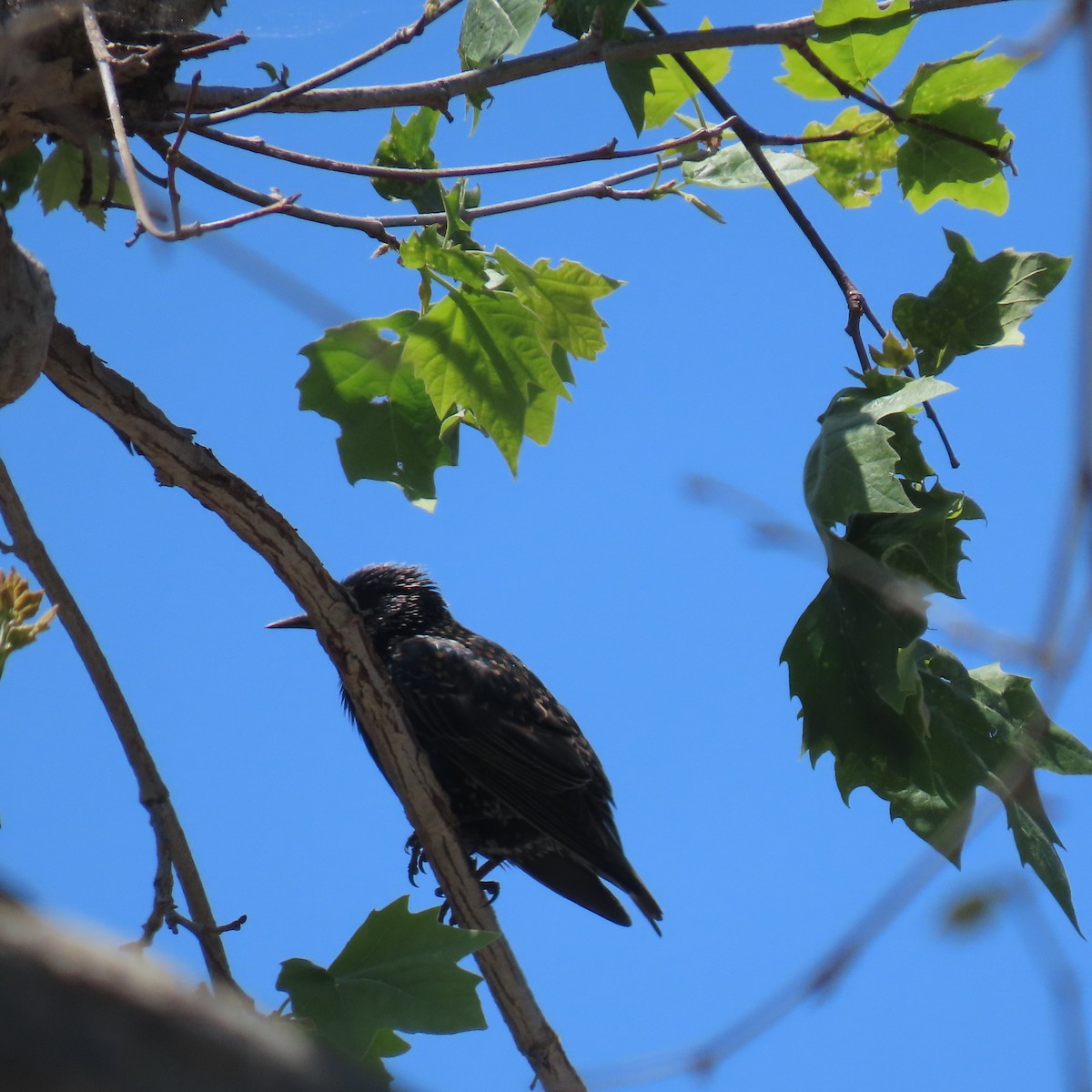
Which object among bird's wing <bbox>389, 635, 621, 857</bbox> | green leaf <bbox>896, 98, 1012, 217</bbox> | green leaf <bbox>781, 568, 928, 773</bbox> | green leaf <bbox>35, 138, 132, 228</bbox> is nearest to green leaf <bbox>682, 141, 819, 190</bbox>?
green leaf <bbox>896, 98, 1012, 217</bbox>

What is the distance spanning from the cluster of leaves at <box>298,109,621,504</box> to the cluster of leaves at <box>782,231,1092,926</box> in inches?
24.1

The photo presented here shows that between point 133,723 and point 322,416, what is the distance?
81 cm

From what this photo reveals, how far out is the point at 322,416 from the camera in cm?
286

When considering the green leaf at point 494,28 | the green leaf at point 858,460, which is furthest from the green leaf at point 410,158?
the green leaf at point 858,460

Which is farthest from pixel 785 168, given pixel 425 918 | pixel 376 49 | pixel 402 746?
pixel 425 918

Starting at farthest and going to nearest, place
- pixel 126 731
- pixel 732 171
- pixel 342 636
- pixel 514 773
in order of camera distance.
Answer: pixel 514 773, pixel 342 636, pixel 732 171, pixel 126 731

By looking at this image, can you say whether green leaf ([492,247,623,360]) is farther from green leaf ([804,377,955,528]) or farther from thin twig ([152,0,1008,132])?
green leaf ([804,377,955,528])

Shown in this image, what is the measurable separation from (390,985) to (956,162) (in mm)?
2215

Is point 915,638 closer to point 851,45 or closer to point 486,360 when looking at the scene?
point 486,360

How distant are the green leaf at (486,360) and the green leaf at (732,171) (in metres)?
0.56

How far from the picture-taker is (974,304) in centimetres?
269

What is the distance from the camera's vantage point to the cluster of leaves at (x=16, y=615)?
2117 millimetres

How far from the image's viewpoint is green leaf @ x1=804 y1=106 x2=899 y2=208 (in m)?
2.98

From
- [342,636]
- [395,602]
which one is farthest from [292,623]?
[342,636]
